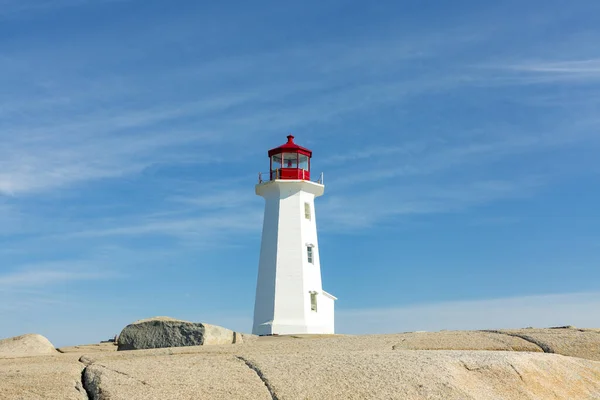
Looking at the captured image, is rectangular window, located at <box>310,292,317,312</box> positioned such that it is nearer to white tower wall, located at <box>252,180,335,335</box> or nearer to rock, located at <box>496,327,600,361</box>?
white tower wall, located at <box>252,180,335,335</box>

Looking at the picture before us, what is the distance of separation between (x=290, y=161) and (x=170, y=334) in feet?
59.4

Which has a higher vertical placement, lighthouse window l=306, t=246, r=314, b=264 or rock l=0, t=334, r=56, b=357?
lighthouse window l=306, t=246, r=314, b=264

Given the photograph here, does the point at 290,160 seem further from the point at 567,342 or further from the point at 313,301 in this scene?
the point at 567,342

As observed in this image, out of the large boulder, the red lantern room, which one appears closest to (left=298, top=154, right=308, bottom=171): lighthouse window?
the red lantern room

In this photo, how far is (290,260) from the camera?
30062 millimetres

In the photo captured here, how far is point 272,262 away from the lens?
30.2m

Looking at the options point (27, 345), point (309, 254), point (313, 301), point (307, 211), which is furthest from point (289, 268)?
point (27, 345)

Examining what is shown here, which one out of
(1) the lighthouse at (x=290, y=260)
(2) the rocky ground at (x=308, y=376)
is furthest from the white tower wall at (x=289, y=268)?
(2) the rocky ground at (x=308, y=376)

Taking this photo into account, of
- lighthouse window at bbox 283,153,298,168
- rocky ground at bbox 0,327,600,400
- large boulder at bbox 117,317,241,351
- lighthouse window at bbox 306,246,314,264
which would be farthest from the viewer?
lighthouse window at bbox 283,153,298,168

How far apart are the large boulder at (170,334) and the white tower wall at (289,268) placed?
1305cm

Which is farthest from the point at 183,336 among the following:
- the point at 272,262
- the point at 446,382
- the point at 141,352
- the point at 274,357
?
the point at 272,262

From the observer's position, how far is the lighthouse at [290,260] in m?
29.5

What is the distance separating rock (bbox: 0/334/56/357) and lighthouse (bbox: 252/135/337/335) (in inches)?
537

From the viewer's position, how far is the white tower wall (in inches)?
1159
